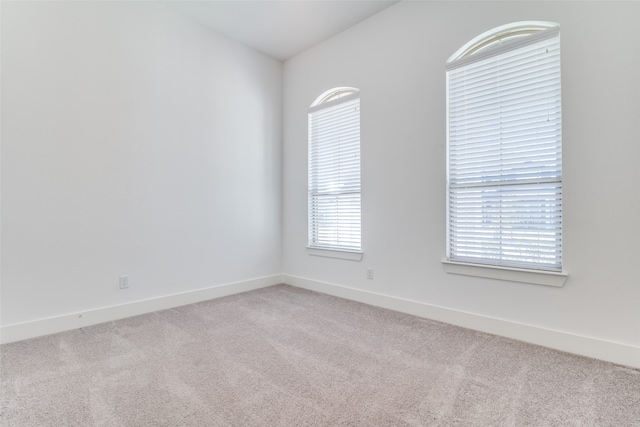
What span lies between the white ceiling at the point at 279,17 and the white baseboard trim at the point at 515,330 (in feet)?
9.67

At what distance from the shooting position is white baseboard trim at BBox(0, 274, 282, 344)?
2311 millimetres

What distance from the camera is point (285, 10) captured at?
310 cm

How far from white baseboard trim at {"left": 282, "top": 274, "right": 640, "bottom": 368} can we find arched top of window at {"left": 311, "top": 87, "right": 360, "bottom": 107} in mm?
2289

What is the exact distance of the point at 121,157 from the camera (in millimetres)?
2807

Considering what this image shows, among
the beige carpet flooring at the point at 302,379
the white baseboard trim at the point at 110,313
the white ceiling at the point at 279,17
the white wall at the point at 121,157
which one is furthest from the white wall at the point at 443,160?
the white baseboard trim at the point at 110,313

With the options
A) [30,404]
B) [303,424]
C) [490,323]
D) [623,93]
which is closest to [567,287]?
[490,323]

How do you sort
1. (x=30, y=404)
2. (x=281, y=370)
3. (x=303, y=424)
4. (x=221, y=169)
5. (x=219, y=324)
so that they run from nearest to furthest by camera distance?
(x=303, y=424), (x=30, y=404), (x=281, y=370), (x=219, y=324), (x=221, y=169)

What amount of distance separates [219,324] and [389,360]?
1.50m

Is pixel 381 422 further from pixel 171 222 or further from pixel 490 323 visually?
pixel 171 222

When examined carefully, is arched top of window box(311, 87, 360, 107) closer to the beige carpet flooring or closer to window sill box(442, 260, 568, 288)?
window sill box(442, 260, 568, 288)

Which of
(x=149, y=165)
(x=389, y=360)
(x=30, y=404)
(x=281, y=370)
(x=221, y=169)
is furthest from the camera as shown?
(x=221, y=169)

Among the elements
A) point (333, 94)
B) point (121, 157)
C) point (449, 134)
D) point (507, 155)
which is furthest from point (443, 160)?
point (121, 157)

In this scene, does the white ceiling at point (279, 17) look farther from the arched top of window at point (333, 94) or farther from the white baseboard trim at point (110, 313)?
the white baseboard trim at point (110, 313)

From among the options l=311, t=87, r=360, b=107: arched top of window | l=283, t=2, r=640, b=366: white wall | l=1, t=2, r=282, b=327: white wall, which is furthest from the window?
l=1, t=2, r=282, b=327: white wall
